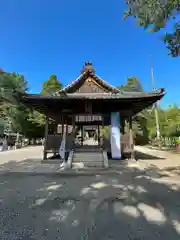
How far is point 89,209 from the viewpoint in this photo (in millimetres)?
3080

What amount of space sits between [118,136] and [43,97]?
4.01m

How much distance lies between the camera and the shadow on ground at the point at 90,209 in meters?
2.30

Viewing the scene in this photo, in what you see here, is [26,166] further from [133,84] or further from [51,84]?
[133,84]

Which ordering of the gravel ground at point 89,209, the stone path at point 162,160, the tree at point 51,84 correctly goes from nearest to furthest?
the gravel ground at point 89,209 → the stone path at point 162,160 → the tree at point 51,84

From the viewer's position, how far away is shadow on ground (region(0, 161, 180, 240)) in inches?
90.7

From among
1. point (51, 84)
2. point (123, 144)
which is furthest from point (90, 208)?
point (51, 84)

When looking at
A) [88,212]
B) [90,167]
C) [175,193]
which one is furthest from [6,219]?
[90,167]

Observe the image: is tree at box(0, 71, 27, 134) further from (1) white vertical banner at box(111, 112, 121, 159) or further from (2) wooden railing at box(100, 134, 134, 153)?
(1) white vertical banner at box(111, 112, 121, 159)

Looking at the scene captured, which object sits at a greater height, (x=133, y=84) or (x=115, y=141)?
(x=133, y=84)

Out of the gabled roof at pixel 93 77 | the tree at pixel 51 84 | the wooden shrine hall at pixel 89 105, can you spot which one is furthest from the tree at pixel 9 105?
the wooden shrine hall at pixel 89 105

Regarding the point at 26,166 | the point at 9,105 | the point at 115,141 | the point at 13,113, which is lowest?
the point at 26,166

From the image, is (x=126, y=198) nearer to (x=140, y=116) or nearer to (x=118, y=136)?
(x=118, y=136)

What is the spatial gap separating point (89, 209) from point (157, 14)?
6.15 metres

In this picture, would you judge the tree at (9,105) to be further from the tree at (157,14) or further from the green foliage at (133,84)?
the tree at (157,14)
